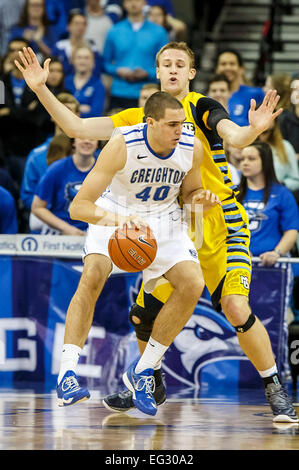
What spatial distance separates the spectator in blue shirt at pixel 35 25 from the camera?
12.2m

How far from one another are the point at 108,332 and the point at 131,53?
4714mm

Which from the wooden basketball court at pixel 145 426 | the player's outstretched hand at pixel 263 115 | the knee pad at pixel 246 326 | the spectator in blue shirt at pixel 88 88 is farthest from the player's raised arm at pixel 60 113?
the spectator in blue shirt at pixel 88 88

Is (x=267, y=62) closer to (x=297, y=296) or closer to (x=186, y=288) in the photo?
(x=297, y=296)

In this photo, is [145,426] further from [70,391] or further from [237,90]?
[237,90]

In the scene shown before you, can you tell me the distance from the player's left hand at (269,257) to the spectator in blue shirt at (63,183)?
182 cm

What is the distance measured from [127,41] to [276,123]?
314 cm

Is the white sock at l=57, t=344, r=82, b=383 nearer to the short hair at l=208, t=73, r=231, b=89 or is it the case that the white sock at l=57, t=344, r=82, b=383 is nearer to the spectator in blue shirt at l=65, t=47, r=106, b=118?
the short hair at l=208, t=73, r=231, b=89

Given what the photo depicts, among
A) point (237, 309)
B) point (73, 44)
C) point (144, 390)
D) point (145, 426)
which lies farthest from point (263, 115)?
point (73, 44)

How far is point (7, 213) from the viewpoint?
8727 millimetres

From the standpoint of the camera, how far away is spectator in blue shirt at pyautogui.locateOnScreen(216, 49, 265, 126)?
33.3 ft

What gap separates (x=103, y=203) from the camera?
6.18 metres

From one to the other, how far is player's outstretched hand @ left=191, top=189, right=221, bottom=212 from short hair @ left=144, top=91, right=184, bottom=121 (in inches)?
21.3

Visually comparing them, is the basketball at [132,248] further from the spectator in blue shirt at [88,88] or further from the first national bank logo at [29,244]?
the spectator in blue shirt at [88,88]

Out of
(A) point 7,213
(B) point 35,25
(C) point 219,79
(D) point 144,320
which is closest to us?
(D) point 144,320
